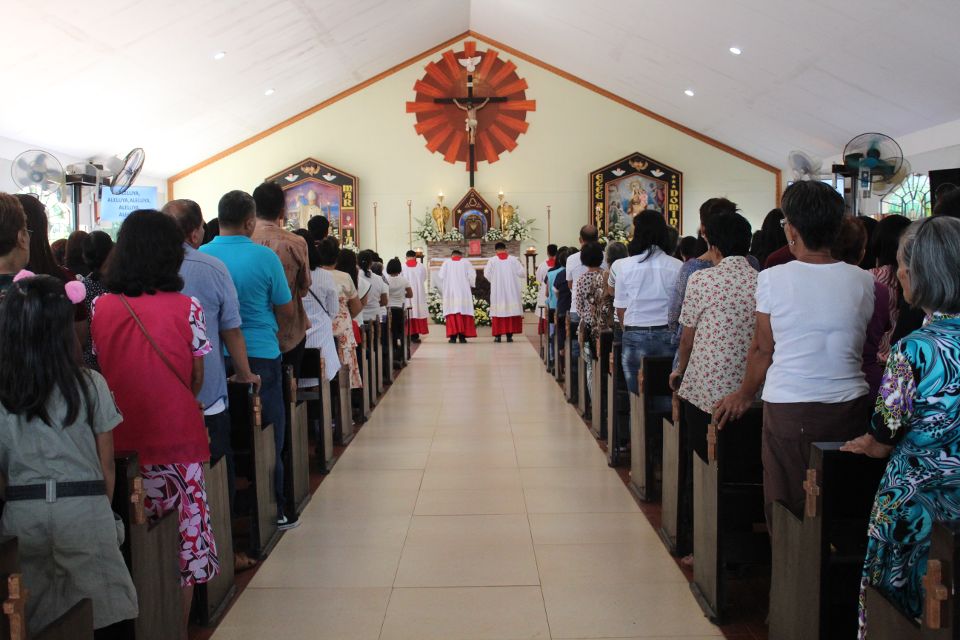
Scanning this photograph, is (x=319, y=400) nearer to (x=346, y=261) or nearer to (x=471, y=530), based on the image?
(x=471, y=530)

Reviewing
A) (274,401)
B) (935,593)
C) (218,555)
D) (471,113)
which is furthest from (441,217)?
(935,593)

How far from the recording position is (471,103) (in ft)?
58.4

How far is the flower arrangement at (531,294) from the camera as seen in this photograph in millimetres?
17203

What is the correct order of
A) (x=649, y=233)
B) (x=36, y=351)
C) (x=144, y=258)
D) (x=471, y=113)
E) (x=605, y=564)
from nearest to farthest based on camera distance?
(x=36, y=351) < (x=144, y=258) < (x=605, y=564) < (x=649, y=233) < (x=471, y=113)

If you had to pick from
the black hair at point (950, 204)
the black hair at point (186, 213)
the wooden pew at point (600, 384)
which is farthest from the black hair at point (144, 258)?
the wooden pew at point (600, 384)

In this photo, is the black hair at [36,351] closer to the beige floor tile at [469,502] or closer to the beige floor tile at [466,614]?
the beige floor tile at [466,614]

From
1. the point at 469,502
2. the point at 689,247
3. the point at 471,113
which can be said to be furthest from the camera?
the point at 471,113

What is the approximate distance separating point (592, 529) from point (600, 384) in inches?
84.6

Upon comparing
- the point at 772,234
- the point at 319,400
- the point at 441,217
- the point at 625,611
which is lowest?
the point at 625,611

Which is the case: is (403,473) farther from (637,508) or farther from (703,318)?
(703,318)

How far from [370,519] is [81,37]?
24.6 ft

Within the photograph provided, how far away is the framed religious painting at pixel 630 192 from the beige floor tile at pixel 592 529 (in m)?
13.6

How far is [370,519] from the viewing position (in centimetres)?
475

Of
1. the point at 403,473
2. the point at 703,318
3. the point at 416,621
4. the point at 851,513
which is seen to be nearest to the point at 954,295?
the point at 851,513
